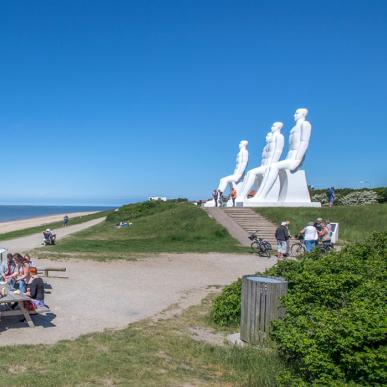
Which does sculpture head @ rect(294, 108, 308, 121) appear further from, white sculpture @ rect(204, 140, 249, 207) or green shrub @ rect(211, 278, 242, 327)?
green shrub @ rect(211, 278, 242, 327)

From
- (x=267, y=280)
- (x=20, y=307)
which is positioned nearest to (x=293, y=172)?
(x=267, y=280)

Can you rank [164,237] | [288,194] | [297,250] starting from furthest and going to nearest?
[288,194] < [164,237] < [297,250]

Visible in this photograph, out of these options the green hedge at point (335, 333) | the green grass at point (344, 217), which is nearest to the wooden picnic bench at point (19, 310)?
the green hedge at point (335, 333)

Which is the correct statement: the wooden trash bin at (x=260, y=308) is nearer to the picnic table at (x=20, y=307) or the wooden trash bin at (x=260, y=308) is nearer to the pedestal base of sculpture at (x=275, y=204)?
the picnic table at (x=20, y=307)

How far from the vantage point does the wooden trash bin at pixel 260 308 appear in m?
6.64

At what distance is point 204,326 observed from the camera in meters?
7.80

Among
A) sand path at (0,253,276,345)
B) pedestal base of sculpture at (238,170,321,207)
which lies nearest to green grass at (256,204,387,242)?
pedestal base of sculpture at (238,170,321,207)

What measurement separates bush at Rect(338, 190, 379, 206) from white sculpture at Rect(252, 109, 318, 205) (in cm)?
1148

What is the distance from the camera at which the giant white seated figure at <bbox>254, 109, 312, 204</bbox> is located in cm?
2795

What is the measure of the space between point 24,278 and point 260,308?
15.5 ft

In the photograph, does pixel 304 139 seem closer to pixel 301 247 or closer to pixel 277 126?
pixel 277 126

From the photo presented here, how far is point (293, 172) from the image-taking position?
2889 cm

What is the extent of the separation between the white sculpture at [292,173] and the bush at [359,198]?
11482 mm

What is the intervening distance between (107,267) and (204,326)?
22.7ft
